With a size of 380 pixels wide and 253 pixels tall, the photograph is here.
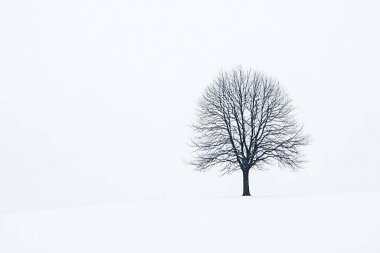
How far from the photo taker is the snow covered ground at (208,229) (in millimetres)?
16391

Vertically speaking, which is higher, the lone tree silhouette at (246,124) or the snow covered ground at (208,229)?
the lone tree silhouette at (246,124)

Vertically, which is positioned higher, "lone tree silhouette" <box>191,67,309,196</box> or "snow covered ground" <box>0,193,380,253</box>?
"lone tree silhouette" <box>191,67,309,196</box>

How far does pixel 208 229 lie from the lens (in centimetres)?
1927

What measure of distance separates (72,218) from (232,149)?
16955mm

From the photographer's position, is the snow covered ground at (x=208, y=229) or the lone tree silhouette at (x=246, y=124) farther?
the lone tree silhouette at (x=246, y=124)

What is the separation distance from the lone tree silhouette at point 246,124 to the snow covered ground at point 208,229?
1160 cm

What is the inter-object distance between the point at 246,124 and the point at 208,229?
2032 cm

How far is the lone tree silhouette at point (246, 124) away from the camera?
122ft

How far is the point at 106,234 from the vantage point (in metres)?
19.1

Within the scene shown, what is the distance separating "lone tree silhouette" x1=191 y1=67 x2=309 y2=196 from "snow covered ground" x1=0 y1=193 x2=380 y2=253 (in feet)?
38.1

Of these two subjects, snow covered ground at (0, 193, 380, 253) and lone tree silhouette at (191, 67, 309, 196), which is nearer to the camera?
snow covered ground at (0, 193, 380, 253)

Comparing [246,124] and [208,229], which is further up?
[246,124]

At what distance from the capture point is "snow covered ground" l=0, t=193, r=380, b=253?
16391mm

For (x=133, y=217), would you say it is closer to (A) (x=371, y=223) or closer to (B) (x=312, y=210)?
(B) (x=312, y=210)
